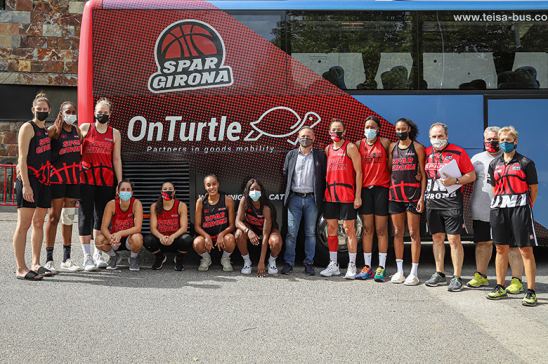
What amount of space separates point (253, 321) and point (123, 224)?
287 cm

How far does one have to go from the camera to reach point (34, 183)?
7297 mm

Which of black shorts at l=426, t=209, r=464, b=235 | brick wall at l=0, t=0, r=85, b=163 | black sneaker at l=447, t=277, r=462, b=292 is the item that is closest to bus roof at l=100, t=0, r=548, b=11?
black shorts at l=426, t=209, r=464, b=235

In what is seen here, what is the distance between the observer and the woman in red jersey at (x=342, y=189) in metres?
7.77

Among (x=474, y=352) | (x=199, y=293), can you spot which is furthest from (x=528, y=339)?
(x=199, y=293)

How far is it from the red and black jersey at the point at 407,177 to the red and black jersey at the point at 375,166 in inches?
7.5

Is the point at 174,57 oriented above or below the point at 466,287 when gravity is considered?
above

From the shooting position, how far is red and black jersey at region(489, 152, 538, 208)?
6504 millimetres

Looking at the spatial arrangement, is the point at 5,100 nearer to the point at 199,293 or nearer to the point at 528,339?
the point at 199,293

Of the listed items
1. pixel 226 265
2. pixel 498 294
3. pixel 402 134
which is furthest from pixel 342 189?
pixel 498 294

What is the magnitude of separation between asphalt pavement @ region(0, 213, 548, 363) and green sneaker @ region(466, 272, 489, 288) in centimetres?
20

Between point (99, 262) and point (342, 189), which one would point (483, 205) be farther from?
point (99, 262)

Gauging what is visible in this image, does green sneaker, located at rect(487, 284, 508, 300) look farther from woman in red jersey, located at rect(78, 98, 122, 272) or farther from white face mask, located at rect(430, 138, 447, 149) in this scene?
woman in red jersey, located at rect(78, 98, 122, 272)

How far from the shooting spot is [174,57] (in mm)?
8211

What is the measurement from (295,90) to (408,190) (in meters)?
1.92
